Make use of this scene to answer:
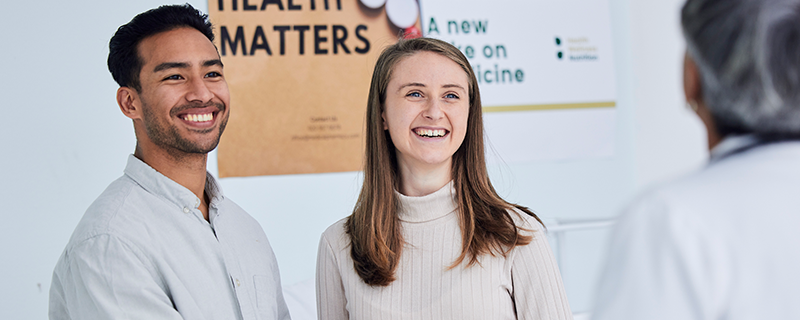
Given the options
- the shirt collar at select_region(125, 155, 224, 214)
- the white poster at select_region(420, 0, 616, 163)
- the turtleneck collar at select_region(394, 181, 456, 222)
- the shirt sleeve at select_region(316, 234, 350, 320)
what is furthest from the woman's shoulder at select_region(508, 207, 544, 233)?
the white poster at select_region(420, 0, 616, 163)

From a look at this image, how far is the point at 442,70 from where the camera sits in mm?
1446

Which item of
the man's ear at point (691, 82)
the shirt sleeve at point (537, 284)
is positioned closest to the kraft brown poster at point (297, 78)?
the shirt sleeve at point (537, 284)

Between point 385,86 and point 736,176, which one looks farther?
point 385,86

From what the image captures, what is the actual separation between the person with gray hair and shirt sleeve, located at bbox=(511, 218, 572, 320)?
0.72 meters

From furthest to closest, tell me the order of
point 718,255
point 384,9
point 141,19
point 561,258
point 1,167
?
1. point 561,258
2. point 384,9
3. point 1,167
4. point 141,19
5. point 718,255

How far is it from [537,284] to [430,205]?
0.31 m

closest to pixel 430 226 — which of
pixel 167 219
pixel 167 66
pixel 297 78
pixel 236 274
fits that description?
pixel 236 274

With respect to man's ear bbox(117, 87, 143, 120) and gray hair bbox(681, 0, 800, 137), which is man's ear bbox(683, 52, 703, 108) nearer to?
gray hair bbox(681, 0, 800, 137)

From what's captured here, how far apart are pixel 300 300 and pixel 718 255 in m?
1.80

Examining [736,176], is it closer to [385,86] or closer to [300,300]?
[385,86]

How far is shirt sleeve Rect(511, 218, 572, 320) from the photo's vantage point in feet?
4.18

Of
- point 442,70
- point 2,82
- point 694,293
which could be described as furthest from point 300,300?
point 694,293

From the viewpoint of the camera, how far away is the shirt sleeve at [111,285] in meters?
1.15

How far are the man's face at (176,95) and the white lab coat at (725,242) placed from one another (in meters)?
1.08
